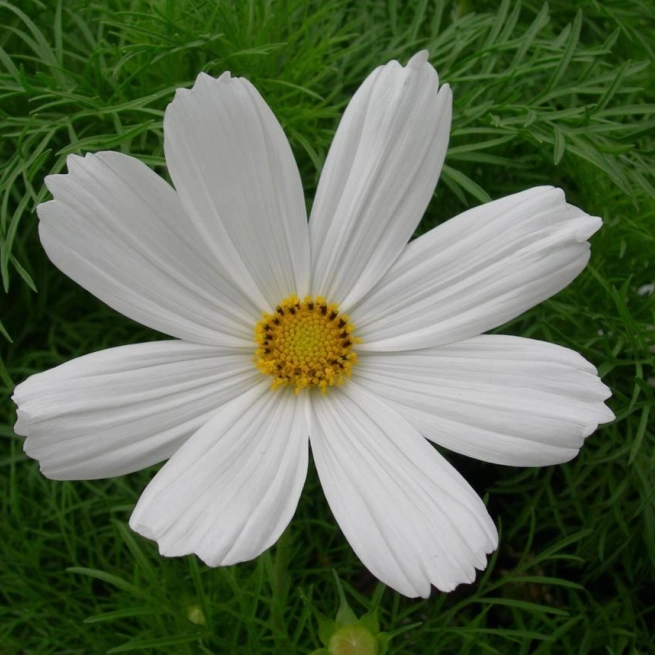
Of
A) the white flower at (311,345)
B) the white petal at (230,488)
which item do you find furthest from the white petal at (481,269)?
the white petal at (230,488)

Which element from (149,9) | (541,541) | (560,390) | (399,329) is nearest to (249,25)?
(149,9)

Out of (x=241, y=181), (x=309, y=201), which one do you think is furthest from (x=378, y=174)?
(x=309, y=201)

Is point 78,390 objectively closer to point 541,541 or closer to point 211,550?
point 211,550

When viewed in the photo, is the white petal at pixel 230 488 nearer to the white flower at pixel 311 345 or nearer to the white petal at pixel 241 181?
the white flower at pixel 311 345

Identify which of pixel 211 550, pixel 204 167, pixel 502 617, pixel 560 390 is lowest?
pixel 502 617

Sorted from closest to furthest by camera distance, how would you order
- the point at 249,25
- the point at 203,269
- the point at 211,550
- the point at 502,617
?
the point at 211,550, the point at 203,269, the point at 249,25, the point at 502,617

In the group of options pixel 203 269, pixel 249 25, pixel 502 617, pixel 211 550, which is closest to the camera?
pixel 211 550

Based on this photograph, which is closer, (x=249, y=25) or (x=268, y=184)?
(x=268, y=184)

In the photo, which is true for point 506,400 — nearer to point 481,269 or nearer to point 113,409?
point 481,269
